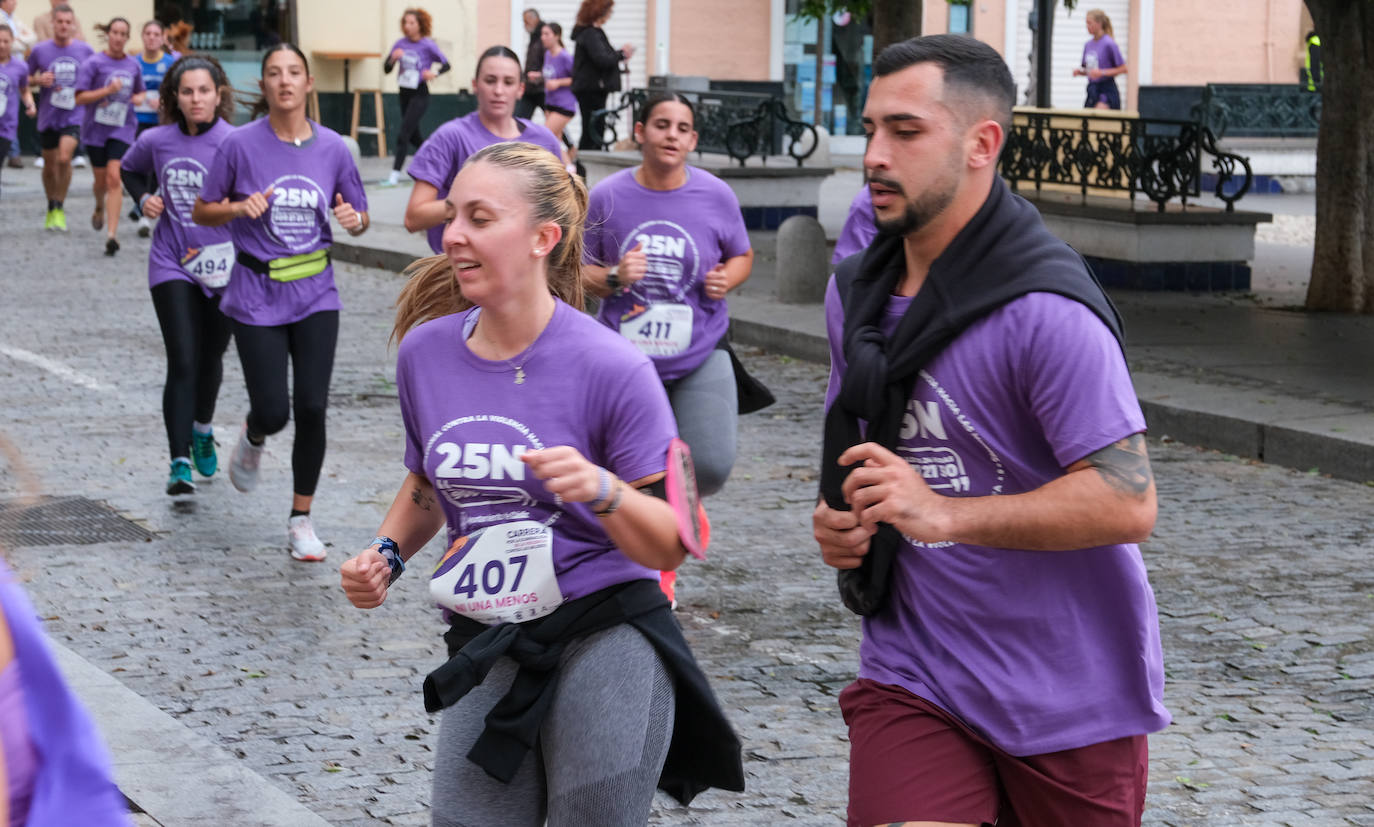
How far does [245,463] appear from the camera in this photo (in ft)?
26.5

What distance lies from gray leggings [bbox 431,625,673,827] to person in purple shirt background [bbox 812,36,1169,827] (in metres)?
0.37

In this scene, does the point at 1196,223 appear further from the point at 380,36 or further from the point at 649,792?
the point at 380,36

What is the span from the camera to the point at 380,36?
31.0m

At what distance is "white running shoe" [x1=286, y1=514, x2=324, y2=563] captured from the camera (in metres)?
7.37

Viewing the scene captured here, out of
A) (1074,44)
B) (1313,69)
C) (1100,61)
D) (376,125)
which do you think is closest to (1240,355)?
(1100,61)

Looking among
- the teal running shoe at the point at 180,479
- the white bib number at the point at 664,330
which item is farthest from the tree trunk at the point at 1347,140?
the teal running shoe at the point at 180,479

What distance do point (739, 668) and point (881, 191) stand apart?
3.15 metres

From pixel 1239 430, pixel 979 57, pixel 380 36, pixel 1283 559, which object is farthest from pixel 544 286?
pixel 380 36

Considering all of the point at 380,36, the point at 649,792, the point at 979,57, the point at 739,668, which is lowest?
the point at 739,668

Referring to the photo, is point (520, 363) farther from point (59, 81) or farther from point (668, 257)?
point (59, 81)

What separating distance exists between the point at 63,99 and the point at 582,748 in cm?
1778

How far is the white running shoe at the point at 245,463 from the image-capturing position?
7.97m

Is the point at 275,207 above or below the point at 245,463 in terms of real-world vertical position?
above

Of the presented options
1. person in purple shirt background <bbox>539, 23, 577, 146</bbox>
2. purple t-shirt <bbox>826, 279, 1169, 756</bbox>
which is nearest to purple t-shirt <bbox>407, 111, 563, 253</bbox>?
purple t-shirt <bbox>826, 279, 1169, 756</bbox>
